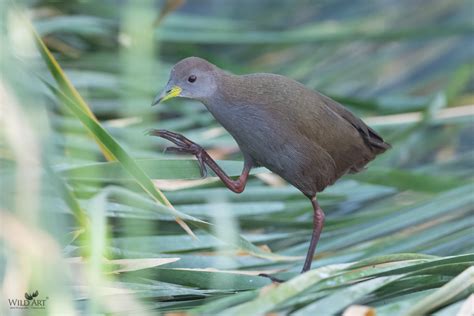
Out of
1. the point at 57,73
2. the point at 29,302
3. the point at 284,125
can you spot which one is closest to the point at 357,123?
the point at 284,125

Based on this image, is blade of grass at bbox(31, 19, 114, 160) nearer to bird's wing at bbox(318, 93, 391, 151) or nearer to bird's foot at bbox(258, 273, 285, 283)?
bird's foot at bbox(258, 273, 285, 283)

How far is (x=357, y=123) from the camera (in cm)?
272

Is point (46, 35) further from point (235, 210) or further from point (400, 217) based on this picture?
point (400, 217)

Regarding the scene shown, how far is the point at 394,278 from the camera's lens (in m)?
2.06

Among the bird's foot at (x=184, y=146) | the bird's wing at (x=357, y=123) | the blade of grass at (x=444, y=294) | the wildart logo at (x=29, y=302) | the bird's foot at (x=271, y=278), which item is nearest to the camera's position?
the wildart logo at (x=29, y=302)

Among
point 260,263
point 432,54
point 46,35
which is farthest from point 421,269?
point 432,54

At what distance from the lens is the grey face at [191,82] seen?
2537 millimetres

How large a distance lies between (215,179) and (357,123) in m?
0.44

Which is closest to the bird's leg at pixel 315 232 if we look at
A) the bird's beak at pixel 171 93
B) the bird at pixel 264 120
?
the bird at pixel 264 120

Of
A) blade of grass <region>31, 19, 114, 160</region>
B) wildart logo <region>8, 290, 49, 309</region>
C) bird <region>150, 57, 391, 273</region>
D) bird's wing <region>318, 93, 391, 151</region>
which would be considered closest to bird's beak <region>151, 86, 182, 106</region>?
bird <region>150, 57, 391, 273</region>

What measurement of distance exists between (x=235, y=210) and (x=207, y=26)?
145 cm

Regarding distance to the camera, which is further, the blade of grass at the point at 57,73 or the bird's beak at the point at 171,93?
the bird's beak at the point at 171,93

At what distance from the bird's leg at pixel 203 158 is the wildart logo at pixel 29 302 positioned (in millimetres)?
733

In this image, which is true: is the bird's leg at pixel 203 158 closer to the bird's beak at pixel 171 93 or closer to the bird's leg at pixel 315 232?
the bird's beak at pixel 171 93
